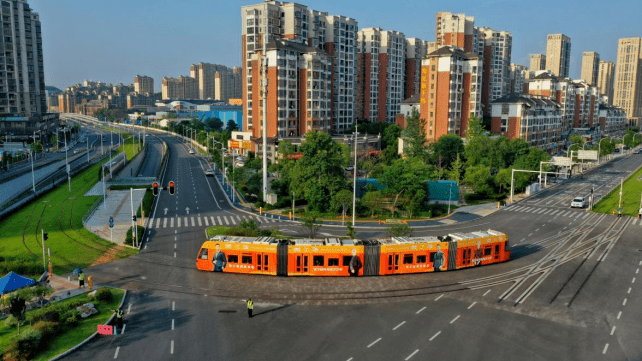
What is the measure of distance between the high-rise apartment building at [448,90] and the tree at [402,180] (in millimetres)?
51439

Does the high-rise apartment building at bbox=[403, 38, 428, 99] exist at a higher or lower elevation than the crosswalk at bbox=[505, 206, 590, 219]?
higher

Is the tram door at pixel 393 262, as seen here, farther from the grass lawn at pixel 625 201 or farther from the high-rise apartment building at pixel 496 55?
the high-rise apartment building at pixel 496 55

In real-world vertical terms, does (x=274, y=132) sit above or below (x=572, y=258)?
above

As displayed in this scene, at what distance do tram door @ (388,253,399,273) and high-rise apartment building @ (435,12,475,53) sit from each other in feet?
420

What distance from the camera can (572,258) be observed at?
4600cm

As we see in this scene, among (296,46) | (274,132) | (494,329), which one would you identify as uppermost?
(296,46)

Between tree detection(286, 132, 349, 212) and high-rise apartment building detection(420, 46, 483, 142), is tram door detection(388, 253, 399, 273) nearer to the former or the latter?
tree detection(286, 132, 349, 212)

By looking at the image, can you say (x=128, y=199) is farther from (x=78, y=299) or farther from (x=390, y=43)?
(x=390, y=43)

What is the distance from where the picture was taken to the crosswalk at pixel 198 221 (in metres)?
57.2

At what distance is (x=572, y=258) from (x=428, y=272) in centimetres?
1519

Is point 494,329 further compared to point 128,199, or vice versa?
point 128,199

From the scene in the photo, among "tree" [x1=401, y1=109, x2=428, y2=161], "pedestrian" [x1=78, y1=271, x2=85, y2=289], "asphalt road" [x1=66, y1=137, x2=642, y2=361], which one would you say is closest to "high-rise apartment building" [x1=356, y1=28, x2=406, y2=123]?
"tree" [x1=401, y1=109, x2=428, y2=161]

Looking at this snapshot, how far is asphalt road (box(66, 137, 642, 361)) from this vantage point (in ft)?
89.4

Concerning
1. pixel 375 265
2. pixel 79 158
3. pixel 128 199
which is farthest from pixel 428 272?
pixel 79 158
